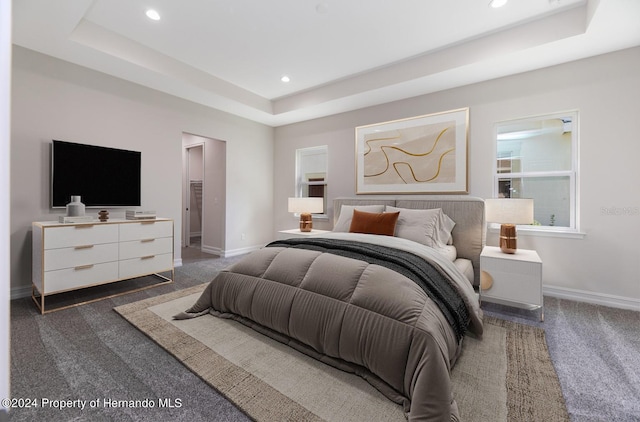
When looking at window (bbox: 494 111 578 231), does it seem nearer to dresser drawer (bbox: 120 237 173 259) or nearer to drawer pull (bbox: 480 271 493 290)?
drawer pull (bbox: 480 271 493 290)

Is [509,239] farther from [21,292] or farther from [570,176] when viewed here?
[21,292]

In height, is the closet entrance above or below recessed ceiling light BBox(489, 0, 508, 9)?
below

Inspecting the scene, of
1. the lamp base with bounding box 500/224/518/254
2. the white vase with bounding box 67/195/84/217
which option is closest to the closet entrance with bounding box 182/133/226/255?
the white vase with bounding box 67/195/84/217

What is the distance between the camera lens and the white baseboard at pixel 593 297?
8.36 ft

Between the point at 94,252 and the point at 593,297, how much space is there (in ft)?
16.2

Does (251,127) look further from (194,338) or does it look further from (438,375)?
(438,375)

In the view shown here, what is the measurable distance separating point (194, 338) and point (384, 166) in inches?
126

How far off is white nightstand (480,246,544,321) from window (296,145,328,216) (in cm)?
273

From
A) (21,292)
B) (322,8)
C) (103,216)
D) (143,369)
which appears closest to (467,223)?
(322,8)

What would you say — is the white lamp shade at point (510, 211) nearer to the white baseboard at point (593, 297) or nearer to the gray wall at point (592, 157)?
the gray wall at point (592, 157)

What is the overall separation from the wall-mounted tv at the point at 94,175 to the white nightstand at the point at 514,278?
13.4 ft

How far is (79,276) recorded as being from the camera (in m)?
2.56

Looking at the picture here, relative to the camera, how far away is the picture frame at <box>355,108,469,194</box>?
11.3 ft

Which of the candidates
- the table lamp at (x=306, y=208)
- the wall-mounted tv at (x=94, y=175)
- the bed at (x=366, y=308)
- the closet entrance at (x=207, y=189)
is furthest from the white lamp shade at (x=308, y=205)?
the wall-mounted tv at (x=94, y=175)
